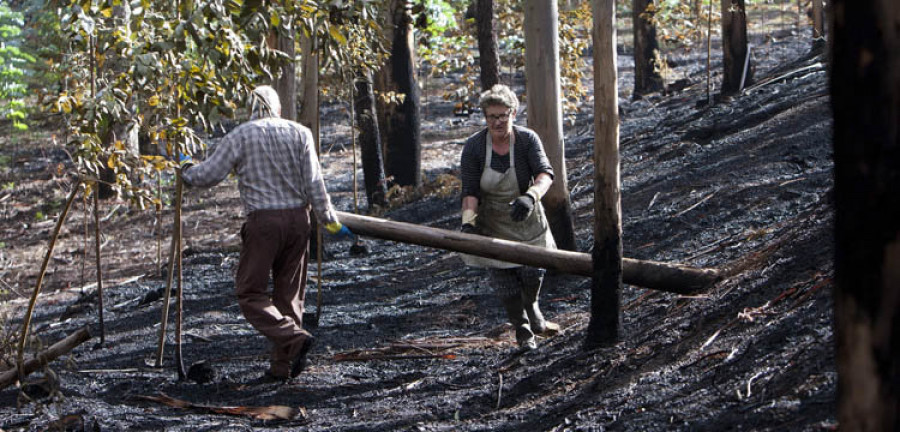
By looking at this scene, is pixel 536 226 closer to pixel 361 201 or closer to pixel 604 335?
pixel 604 335

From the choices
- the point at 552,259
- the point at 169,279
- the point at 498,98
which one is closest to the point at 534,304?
the point at 552,259

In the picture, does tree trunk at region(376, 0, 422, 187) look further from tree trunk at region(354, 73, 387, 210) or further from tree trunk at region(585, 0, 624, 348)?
tree trunk at region(585, 0, 624, 348)

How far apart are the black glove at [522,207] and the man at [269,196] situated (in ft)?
3.96

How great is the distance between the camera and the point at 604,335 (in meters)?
5.86

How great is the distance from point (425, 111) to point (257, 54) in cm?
1960

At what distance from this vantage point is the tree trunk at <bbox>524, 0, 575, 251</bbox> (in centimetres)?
827

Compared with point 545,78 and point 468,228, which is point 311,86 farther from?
point 468,228

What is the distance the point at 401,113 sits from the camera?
15.7m

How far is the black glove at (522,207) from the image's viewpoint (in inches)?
242

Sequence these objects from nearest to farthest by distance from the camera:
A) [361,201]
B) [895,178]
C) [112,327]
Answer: [895,178] < [112,327] < [361,201]

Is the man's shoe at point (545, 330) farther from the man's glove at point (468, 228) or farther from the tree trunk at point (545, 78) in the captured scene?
the tree trunk at point (545, 78)

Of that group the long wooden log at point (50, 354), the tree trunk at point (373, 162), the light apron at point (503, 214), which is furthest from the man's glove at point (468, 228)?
the tree trunk at point (373, 162)

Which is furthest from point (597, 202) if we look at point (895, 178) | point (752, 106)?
point (752, 106)

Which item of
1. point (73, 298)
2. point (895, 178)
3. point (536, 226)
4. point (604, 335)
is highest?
point (895, 178)
